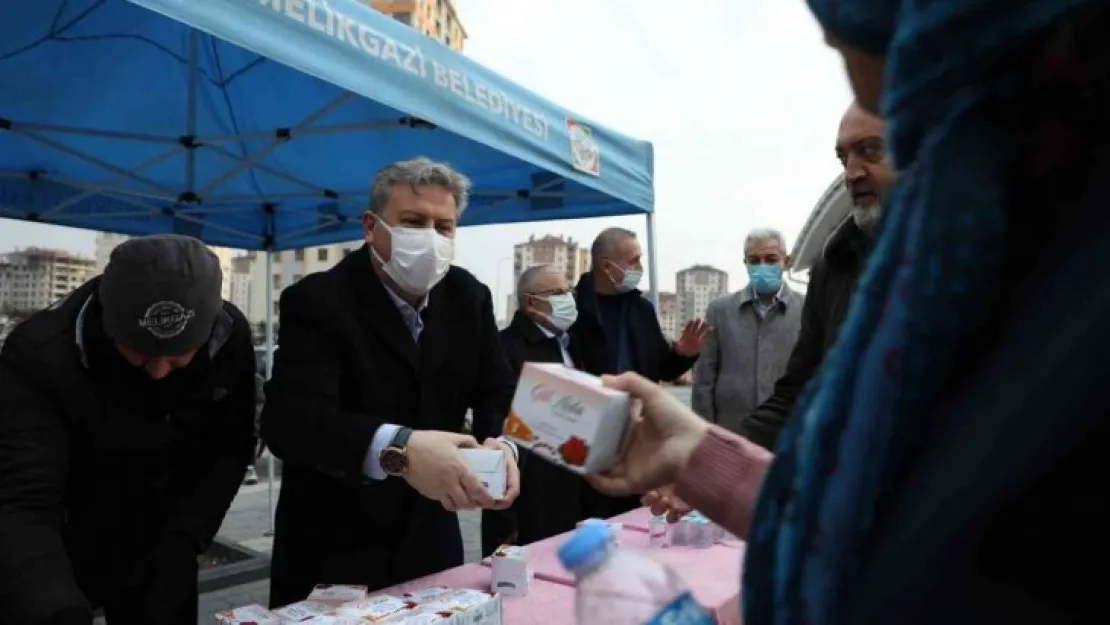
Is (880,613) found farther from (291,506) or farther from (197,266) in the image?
(291,506)

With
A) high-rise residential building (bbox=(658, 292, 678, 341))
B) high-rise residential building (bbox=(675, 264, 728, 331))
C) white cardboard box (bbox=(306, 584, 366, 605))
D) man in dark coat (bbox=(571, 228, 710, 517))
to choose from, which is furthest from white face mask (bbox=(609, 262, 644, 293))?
high-rise residential building (bbox=(675, 264, 728, 331))

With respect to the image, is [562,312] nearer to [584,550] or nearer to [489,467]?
[489,467]

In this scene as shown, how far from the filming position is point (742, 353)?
4.28 m

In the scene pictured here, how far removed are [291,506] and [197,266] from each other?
0.69 meters

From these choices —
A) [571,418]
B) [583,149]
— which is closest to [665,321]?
[583,149]

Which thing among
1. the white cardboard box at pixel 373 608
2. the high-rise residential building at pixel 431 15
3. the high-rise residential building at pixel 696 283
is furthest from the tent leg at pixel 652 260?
the high-rise residential building at pixel 431 15

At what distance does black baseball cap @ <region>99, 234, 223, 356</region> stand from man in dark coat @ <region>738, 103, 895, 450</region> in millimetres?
1431

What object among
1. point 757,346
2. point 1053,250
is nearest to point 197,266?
point 1053,250

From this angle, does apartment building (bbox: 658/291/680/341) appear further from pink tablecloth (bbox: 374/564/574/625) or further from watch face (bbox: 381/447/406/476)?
watch face (bbox: 381/447/406/476)

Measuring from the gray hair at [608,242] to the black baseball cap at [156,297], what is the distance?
263 cm

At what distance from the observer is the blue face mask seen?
435cm

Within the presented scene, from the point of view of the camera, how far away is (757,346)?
425cm

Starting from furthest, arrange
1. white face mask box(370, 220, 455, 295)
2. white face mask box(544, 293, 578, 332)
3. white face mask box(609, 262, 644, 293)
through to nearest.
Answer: white face mask box(609, 262, 644, 293) < white face mask box(544, 293, 578, 332) < white face mask box(370, 220, 455, 295)

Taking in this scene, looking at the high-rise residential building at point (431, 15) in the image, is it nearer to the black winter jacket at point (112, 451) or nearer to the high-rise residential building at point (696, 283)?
the high-rise residential building at point (696, 283)
